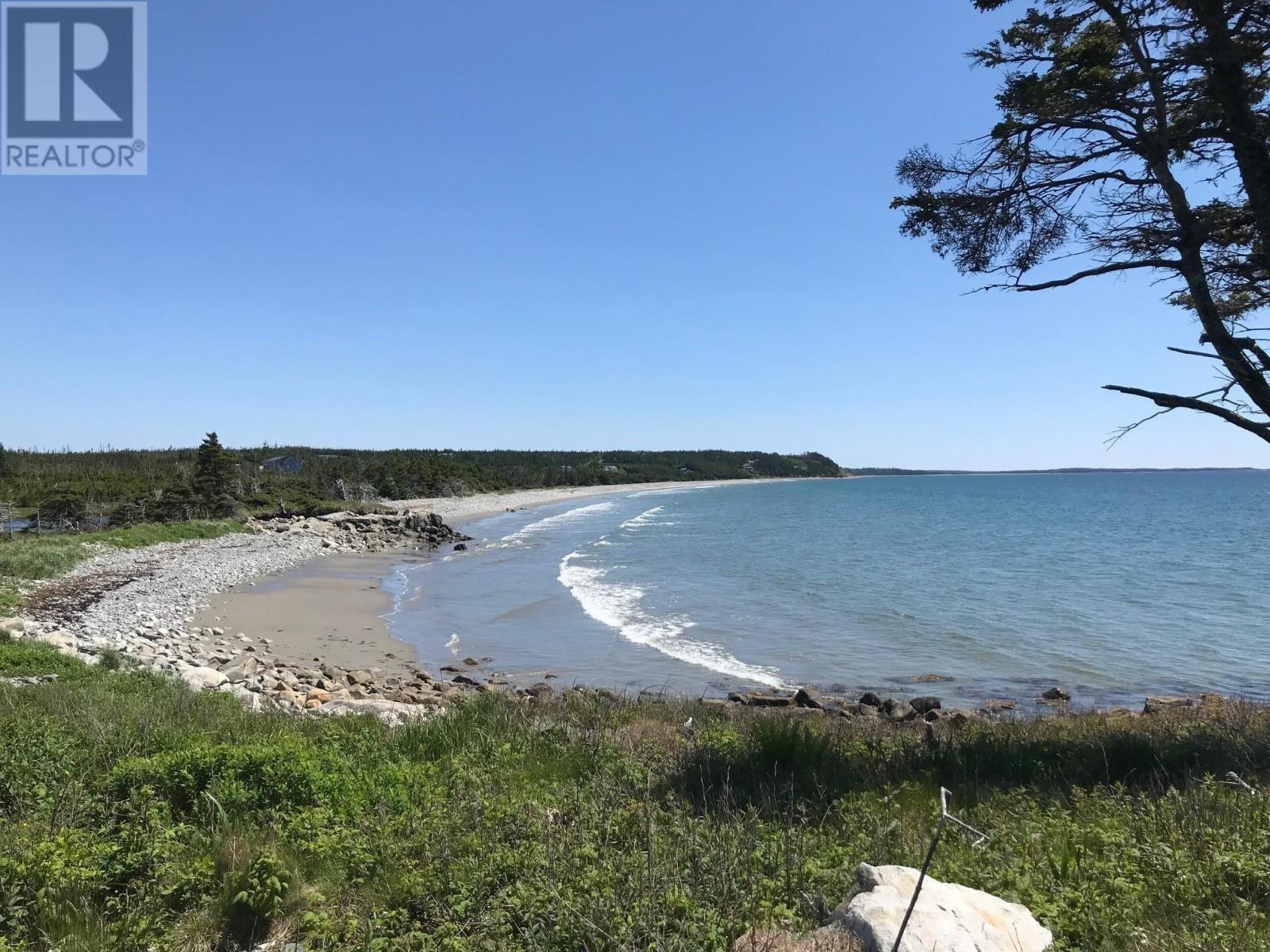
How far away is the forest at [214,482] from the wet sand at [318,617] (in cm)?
1993

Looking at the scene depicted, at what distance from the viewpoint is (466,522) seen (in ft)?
217

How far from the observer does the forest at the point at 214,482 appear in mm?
44344

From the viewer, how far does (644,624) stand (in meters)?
21.0

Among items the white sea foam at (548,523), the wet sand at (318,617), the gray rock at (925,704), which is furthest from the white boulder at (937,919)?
the white sea foam at (548,523)

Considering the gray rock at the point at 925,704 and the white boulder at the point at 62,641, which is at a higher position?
the white boulder at the point at 62,641

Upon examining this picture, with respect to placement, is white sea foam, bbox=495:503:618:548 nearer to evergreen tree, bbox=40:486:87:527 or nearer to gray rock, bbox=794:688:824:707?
evergreen tree, bbox=40:486:87:527

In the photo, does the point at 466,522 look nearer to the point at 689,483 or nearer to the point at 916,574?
the point at 916,574

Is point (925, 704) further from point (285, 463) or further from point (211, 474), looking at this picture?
point (285, 463)

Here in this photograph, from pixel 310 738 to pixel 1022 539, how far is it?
163 feet

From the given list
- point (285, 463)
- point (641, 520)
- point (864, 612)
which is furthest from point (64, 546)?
point (285, 463)

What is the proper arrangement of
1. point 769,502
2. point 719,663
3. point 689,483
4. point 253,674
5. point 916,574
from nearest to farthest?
point 253,674, point 719,663, point 916,574, point 769,502, point 689,483

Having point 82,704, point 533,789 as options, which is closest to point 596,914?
Answer: point 533,789

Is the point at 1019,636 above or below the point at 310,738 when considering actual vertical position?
below

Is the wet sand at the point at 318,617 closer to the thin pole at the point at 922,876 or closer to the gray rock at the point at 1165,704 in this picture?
the gray rock at the point at 1165,704
